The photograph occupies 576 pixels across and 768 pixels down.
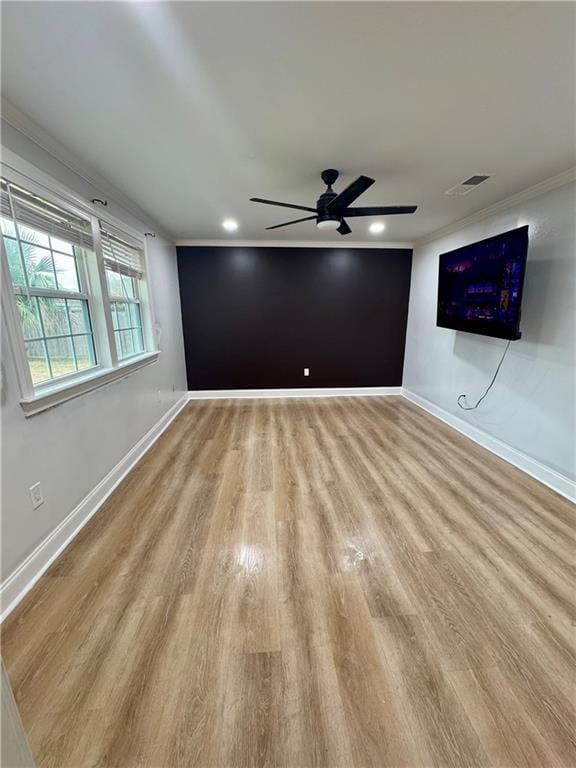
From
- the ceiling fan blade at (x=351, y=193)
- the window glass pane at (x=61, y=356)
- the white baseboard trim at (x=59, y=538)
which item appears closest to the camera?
the white baseboard trim at (x=59, y=538)

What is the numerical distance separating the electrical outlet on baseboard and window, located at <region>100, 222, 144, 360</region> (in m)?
1.43

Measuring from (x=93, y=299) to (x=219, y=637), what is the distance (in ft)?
8.15

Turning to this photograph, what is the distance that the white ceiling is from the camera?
113 cm

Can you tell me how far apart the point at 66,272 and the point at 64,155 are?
0.75 metres

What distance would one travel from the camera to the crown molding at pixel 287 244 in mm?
4438

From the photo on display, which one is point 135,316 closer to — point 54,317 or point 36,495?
point 54,317

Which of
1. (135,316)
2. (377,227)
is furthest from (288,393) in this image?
(377,227)

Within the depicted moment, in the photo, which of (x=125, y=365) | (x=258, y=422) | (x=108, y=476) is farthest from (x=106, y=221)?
(x=258, y=422)

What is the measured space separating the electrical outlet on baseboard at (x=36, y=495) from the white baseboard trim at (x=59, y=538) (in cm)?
23

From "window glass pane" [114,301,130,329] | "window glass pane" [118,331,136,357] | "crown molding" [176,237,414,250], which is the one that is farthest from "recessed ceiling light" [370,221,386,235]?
"window glass pane" [118,331,136,357]

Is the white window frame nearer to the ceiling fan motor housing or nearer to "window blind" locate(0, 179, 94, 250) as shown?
"window blind" locate(0, 179, 94, 250)

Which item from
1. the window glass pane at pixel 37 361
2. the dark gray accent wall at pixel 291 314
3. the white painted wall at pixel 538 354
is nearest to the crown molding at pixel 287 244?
the dark gray accent wall at pixel 291 314

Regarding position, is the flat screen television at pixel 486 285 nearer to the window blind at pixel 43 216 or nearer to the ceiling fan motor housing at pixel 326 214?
the ceiling fan motor housing at pixel 326 214

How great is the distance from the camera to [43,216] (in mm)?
1885
